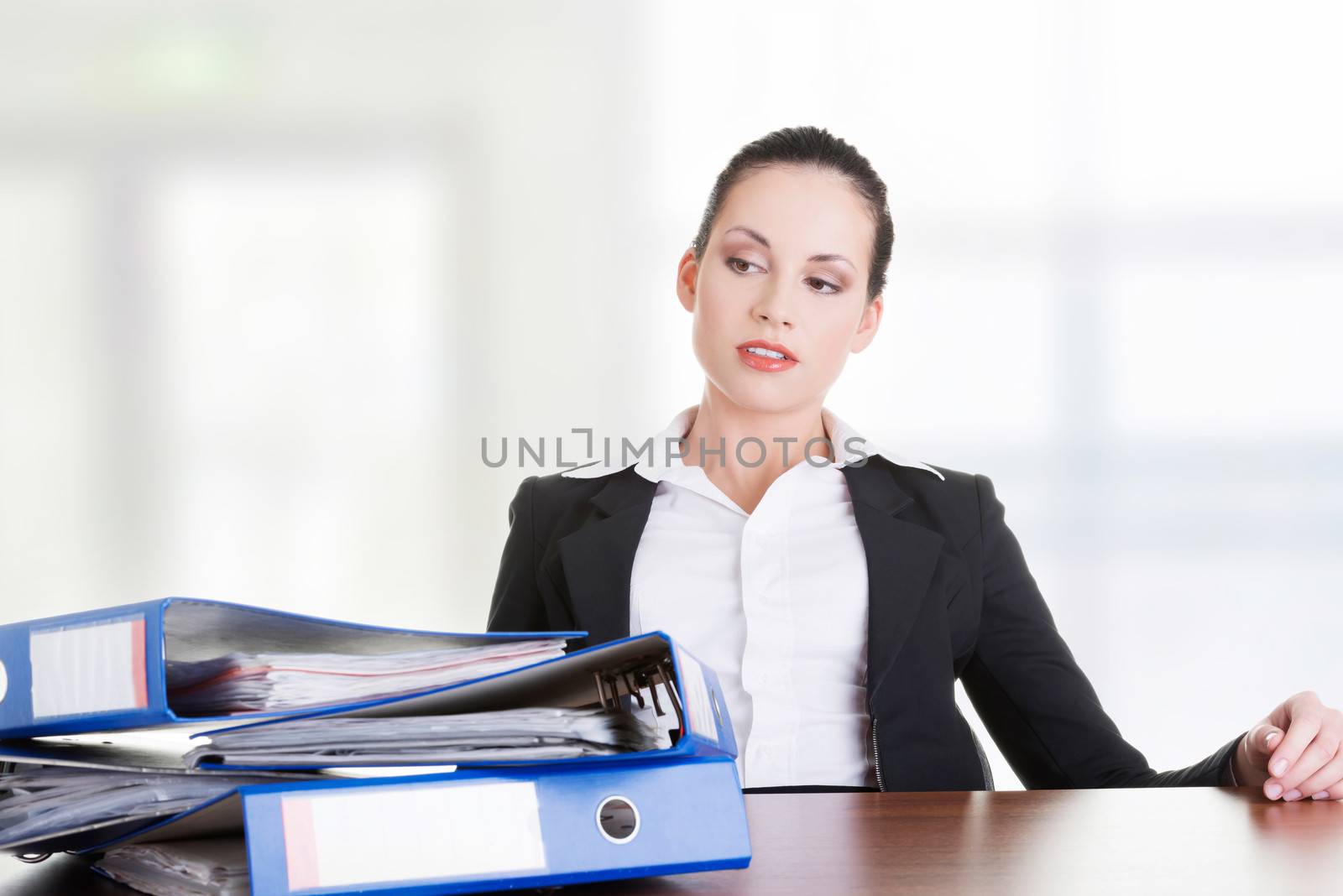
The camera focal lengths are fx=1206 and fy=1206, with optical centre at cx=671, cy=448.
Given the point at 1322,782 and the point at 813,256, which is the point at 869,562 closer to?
the point at 813,256

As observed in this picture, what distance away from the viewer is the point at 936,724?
4.46 ft

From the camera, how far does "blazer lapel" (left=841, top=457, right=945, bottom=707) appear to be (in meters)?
Answer: 1.36

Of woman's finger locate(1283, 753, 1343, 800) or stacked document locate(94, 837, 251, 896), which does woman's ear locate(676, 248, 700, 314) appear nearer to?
woman's finger locate(1283, 753, 1343, 800)

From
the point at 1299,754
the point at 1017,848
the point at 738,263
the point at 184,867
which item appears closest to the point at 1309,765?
the point at 1299,754

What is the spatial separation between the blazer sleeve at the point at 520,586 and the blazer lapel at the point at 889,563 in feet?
1.34

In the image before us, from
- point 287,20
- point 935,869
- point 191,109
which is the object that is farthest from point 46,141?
point 935,869

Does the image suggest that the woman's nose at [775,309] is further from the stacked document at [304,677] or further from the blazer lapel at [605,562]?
the stacked document at [304,677]

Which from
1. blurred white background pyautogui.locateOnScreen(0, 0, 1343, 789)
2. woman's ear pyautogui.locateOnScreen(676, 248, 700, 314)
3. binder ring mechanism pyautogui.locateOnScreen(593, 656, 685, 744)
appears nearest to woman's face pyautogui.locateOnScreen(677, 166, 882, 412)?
woman's ear pyautogui.locateOnScreen(676, 248, 700, 314)

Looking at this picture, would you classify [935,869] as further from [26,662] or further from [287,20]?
[287,20]

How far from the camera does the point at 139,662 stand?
0.48 meters

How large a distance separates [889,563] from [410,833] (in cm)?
99

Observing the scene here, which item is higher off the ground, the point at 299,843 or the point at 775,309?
the point at 775,309

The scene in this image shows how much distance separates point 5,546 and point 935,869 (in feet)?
11.0

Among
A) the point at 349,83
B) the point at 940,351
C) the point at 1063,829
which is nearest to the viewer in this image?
the point at 1063,829
